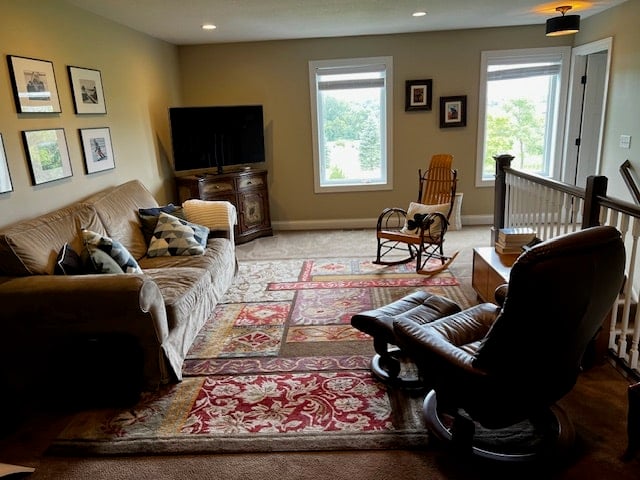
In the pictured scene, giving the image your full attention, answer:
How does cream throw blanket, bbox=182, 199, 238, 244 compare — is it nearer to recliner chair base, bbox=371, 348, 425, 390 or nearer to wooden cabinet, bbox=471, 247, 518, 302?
recliner chair base, bbox=371, 348, 425, 390

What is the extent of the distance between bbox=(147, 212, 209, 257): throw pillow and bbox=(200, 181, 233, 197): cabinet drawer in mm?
1350

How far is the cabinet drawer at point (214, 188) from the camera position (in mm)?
5113

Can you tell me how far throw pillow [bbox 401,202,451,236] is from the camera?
4.27 m

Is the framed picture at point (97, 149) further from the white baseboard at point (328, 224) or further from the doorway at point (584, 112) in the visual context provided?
the doorway at point (584, 112)

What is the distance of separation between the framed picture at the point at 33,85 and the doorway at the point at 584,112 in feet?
17.7

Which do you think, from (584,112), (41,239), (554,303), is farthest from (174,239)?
(584,112)

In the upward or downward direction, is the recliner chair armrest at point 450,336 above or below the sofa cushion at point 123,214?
below

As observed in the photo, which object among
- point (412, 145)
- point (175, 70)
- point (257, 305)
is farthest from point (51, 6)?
point (412, 145)

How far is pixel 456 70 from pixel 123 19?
3787 mm

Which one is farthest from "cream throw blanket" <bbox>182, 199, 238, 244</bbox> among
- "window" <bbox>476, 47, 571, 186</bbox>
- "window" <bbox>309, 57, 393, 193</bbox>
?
"window" <bbox>476, 47, 571, 186</bbox>

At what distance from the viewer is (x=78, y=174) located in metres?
3.64

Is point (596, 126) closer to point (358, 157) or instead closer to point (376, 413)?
point (358, 157)

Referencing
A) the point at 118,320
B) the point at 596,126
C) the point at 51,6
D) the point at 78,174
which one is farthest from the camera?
the point at 596,126

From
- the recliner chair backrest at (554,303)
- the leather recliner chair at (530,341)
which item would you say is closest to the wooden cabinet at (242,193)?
the leather recliner chair at (530,341)
